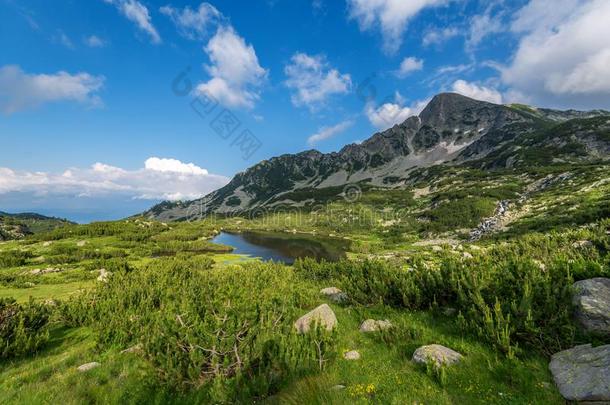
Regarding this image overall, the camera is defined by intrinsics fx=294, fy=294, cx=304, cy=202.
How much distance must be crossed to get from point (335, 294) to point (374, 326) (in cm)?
864

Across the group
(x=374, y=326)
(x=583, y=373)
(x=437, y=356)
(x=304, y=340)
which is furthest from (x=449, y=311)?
(x=304, y=340)

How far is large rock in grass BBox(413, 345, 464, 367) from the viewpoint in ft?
25.2

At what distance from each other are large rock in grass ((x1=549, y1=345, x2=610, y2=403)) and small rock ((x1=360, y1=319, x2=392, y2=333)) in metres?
5.20

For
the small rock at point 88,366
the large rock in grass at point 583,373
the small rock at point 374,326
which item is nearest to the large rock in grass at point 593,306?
the large rock in grass at point 583,373

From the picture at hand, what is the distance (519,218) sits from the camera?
69000 mm

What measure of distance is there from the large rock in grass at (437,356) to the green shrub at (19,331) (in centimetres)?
1593

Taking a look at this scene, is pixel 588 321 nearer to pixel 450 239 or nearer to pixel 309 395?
pixel 309 395

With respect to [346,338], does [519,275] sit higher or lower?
higher

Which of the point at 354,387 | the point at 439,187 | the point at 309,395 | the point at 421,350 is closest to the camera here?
the point at 309,395

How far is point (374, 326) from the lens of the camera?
11859mm

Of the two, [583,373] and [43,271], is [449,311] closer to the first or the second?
[583,373]

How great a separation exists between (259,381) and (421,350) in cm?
468

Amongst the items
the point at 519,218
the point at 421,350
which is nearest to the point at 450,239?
the point at 519,218

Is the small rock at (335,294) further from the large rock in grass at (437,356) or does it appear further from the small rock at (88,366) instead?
the small rock at (88,366)
